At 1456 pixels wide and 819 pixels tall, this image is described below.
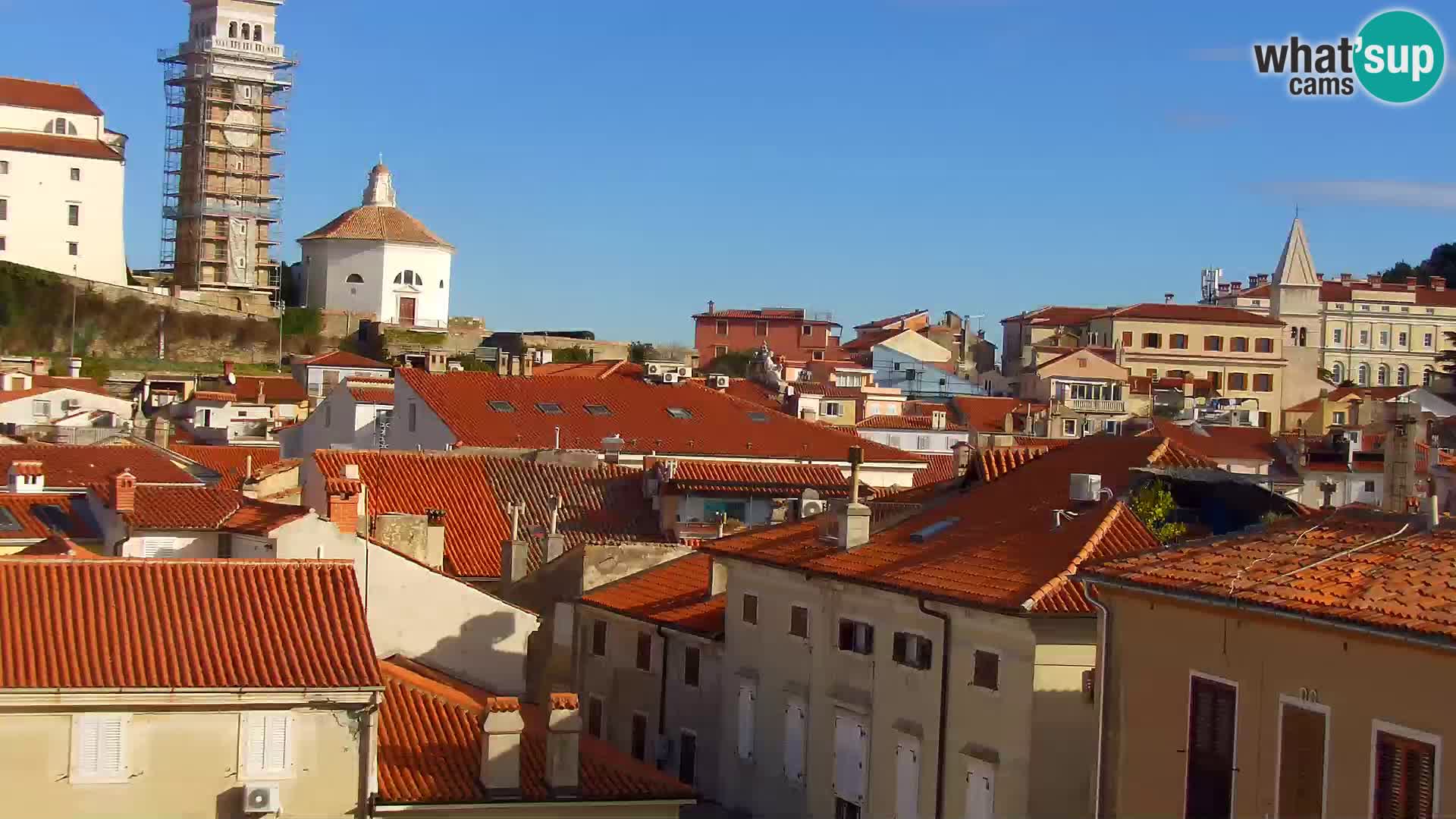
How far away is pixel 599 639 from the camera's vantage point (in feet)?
95.7

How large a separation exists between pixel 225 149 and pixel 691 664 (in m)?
78.8

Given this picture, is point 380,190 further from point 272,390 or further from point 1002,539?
point 1002,539

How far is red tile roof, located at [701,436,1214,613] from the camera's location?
19.5 meters

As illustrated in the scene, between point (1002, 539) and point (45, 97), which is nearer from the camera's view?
point (1002, 539)

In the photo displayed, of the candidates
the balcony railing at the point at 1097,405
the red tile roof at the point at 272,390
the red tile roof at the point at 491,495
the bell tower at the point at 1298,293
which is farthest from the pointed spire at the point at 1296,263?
the red tile roof at the point at 491,495

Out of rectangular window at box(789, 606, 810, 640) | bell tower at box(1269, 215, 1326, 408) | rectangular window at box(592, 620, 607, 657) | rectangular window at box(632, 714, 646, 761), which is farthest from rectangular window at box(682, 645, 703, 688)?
bell tower at box(1269, 215, 1326, 408)

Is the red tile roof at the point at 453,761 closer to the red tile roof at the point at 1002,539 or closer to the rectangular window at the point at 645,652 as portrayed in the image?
the red tile roof at the point at 1002,539

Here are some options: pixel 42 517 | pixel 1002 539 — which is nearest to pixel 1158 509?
pixel 1002 539

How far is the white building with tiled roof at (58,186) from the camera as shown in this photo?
313ft

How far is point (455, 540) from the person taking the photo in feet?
116

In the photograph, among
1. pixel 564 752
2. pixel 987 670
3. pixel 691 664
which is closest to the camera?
pixel 987 670

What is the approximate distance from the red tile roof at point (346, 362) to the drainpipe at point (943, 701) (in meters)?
69.6

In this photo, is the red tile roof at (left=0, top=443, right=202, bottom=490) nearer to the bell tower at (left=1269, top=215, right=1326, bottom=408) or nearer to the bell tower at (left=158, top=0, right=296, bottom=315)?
the bell tower at (left=158, top=0, right=296, bottom=315)

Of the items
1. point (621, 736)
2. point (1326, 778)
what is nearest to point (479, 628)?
point (621, 736)
